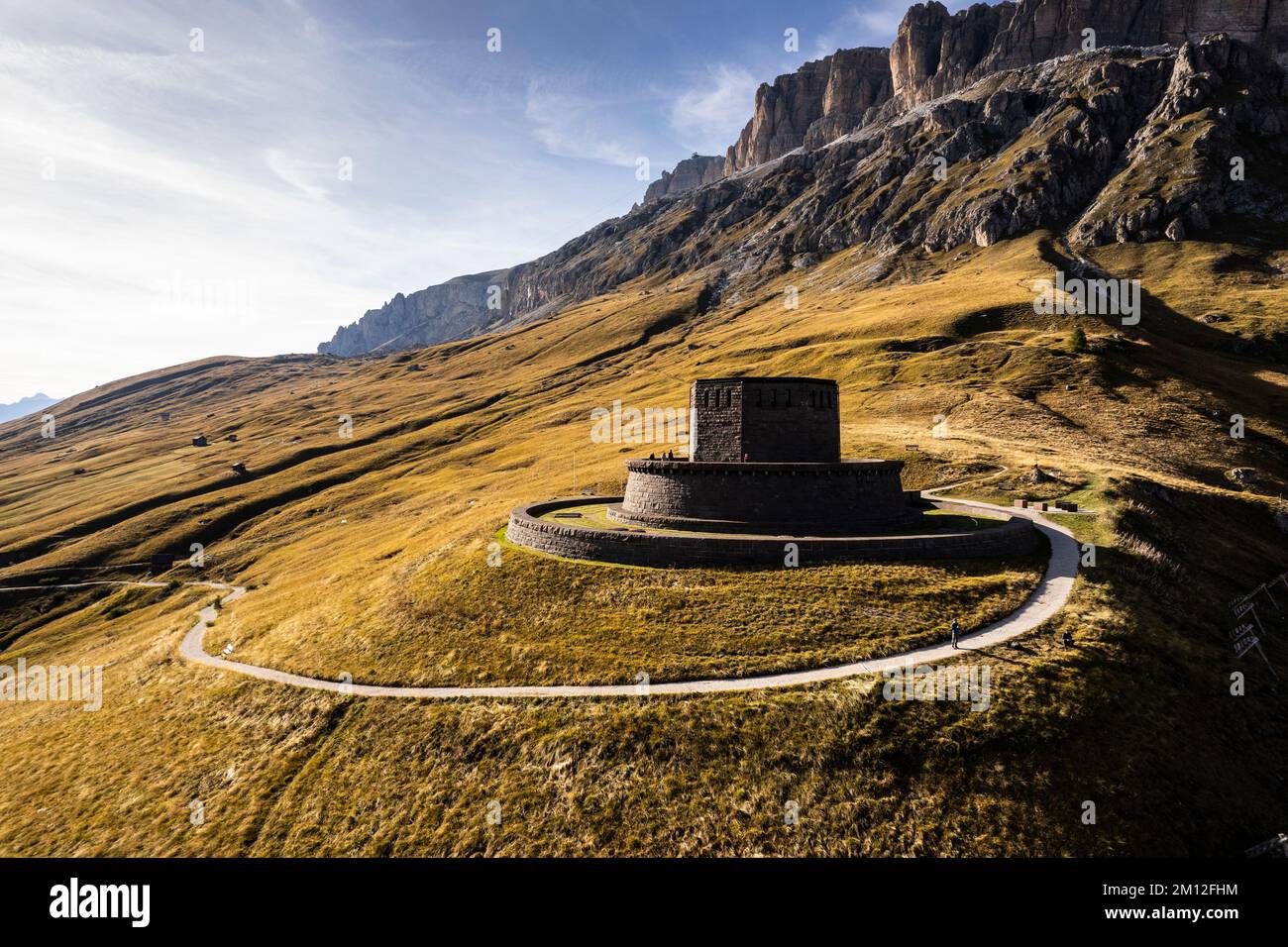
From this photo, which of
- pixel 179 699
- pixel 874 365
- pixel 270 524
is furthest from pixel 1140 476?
pixel 270 524

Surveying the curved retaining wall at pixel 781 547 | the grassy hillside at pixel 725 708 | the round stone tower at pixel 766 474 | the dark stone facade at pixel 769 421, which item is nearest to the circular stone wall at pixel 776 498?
the round stone tower at pixel 766 474

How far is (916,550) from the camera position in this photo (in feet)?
128

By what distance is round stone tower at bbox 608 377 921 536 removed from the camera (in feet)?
144

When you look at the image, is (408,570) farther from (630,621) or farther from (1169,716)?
(1169,716)

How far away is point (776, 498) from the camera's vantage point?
44.1 metres

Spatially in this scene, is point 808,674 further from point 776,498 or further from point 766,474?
point 766,474

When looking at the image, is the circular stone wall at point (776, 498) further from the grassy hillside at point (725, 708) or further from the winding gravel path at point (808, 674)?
the winding gravel path at point (808, 674)

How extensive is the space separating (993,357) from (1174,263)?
99.5m

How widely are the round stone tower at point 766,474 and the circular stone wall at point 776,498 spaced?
0.23 ft

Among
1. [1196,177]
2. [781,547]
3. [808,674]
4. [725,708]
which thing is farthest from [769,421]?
[1196,177]

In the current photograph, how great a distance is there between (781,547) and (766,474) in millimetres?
6670

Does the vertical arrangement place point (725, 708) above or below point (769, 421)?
below

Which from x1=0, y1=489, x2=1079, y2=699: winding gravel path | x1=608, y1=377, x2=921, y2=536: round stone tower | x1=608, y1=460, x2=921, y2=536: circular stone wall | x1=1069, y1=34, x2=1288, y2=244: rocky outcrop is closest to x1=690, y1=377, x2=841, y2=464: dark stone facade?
x1=608, y1=377, x2=921, y2=536: round stone tower

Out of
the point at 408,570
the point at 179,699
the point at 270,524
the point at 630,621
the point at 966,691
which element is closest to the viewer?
the point at 966,691
